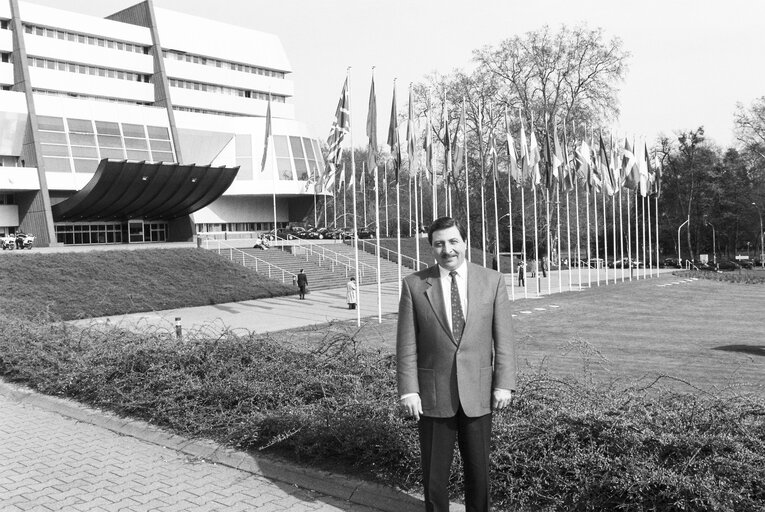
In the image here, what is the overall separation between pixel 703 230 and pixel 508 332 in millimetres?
82798

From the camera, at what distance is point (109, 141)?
160 feet

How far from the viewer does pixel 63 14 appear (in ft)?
168

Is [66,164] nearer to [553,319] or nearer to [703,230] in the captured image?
[553,319]

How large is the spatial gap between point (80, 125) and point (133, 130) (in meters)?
3.96

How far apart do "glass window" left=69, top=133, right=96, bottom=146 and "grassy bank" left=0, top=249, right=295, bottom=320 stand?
14505 mm

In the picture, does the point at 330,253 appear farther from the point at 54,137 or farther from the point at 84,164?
the point at 54,137

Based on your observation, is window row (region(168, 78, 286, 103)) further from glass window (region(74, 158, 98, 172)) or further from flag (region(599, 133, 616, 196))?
flag (region(599, 133, 616, 196))

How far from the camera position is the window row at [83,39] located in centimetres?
5034

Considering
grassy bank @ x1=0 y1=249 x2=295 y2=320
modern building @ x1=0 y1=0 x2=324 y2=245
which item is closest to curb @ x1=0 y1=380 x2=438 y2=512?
grassy bank @ x1=0 y1=249 x2=295 y2=320

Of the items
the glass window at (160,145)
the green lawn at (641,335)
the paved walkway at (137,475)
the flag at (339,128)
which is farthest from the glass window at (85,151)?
the paved walkway at (137,475)

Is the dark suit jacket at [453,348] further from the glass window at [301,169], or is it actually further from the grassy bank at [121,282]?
the glass window at [301,169]

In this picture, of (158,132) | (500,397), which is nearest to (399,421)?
(500,397)

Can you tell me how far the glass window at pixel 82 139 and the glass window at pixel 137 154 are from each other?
8.45 ft

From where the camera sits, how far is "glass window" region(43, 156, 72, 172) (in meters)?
45.5
